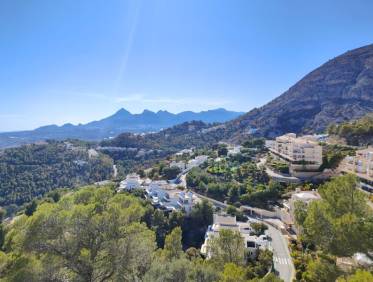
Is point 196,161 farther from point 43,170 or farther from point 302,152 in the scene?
point 43,170

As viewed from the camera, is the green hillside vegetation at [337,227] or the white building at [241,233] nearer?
the green hillside vegetation at [337,227]

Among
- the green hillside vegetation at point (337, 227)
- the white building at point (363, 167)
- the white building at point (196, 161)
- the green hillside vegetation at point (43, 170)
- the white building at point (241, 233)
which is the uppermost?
the green hillside vegetation at point (337, 227)

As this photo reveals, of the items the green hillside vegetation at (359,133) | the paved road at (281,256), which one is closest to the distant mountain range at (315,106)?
the green hillside vegetation at (359,133)

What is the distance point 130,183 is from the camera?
5062 centimetres

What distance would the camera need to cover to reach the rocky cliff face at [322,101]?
10062 cm

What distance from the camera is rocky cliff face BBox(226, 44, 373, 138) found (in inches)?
3962

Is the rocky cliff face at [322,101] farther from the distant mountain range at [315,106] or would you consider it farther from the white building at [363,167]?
the white building at [363,167]

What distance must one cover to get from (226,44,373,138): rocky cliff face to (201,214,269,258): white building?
7197cm

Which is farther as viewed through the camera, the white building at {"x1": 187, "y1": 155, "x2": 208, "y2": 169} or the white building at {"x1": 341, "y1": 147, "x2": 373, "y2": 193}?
the white building at {"x1": 187, "y1": 155, "x2": 208, "y2": 169}

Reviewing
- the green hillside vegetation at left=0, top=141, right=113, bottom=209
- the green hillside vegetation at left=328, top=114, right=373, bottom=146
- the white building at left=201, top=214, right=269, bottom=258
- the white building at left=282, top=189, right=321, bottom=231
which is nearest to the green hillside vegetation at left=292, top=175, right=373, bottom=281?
the white building at left=201, top=214, right=269, bottom=258

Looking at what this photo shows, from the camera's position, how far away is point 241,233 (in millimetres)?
28406

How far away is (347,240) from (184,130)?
473 feet

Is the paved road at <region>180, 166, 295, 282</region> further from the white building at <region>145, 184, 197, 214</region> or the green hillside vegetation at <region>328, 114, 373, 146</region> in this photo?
the green hillside vegetation at <region>328, 114, 373, 146</region>

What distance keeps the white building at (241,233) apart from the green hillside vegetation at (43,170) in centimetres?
5248
